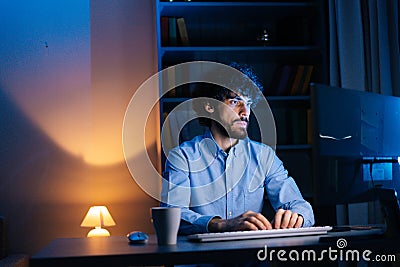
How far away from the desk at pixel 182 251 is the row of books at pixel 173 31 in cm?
276

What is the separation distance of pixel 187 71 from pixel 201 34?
43 centimetres

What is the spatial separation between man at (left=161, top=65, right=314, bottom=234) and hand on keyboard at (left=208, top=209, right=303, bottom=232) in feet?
0.37

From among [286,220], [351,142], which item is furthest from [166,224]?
[351,142]

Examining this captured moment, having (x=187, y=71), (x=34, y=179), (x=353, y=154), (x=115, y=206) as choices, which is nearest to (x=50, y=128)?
(x=34, y=179)

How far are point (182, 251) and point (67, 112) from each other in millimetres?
3360

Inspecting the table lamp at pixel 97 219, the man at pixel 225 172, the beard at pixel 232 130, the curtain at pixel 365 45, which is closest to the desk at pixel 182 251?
the man at pixel 225 172

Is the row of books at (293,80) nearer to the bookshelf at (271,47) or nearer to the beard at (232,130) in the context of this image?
the bookshelf at (271,47)

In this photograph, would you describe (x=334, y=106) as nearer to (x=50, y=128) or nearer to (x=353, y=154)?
(x=353, y=154)

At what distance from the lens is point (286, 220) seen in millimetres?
1977

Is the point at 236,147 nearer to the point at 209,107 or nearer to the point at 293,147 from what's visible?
the point at 209,107

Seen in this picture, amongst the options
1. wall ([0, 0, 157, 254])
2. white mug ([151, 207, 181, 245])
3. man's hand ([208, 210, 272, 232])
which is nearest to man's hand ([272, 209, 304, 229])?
man's hand ([208, 210, 272, 232])

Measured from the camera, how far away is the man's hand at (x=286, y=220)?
1.96m

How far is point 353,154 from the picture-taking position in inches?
70.3

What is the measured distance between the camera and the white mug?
5.54 ft
